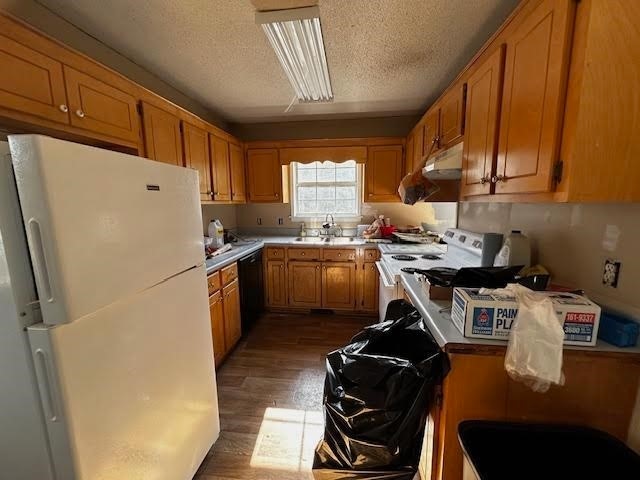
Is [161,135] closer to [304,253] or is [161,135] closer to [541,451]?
[304,253]

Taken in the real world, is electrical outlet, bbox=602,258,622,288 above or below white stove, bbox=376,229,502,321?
above

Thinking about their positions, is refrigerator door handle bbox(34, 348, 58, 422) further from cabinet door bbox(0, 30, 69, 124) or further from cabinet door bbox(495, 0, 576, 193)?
cabinet door bbox(495, 0, 576, 193)

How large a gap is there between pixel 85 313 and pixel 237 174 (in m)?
2.72

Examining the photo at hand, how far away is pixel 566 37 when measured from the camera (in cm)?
→ 86

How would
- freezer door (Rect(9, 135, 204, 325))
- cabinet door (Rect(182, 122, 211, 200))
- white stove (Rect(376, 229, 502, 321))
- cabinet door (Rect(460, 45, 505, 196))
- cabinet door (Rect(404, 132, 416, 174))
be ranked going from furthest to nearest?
cabinet door (Rect(404, 132, 416, 174)), cabinet door (Rect(182, 122, 211, 200)), white stove (Rect(376, 229, 502, 321)), cabinet door (Rect(460, 45, 505, 196)), freezer door (Rect(9, 135, 204, 325))

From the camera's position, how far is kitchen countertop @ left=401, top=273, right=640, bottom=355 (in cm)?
88

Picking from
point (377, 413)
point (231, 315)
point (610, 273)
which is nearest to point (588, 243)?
point (610, 273)

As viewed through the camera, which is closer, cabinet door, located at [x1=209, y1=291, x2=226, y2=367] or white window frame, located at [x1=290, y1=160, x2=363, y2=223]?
cabinet door, located at [x1=209, y1=291, x2=226, y2=367]

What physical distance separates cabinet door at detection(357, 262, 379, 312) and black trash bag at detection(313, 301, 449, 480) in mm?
2058

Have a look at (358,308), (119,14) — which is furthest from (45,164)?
(358,308)

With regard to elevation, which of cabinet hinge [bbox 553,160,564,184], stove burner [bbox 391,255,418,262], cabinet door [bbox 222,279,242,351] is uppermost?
cabinet hinge [bbox 553,160,564,184]

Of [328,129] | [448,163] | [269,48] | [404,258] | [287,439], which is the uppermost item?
[269,48]

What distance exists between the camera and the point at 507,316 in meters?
0.91

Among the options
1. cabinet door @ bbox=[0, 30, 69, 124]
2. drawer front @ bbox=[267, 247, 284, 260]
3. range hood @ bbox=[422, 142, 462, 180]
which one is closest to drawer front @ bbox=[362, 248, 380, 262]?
drawer front @ bbox=[267, 247, 284, 260]
